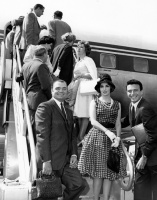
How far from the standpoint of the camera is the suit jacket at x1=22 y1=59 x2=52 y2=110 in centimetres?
474

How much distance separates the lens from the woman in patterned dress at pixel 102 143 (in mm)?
4098

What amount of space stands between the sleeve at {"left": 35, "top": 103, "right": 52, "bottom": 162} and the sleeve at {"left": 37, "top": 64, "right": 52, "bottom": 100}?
0.74 meters

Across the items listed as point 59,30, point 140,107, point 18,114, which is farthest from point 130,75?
point 140,107

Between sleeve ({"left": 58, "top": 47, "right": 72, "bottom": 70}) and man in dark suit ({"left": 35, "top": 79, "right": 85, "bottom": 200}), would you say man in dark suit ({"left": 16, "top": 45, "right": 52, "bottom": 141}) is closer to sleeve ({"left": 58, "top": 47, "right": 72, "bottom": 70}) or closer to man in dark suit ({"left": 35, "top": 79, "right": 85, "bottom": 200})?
man in dark suit ({"left": 35, "top": 79, "right": 85, "bottom": 200})

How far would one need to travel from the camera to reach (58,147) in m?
3.92

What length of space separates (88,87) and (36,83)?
1.15 m

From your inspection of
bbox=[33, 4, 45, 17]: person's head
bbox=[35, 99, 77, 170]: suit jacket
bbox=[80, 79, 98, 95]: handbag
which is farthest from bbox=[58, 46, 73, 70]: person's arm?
bbox=[35, 99, 77, 170]: suit jacket

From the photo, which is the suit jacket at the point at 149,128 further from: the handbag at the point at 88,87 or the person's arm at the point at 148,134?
the handbag at the point at 88,87

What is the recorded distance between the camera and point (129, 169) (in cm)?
415

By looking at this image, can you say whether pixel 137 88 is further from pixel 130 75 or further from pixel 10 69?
pixel 130 75

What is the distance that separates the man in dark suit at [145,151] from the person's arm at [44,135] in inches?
40.7

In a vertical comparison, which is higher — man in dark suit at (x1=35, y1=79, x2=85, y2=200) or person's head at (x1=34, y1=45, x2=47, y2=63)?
person's head at (x1=34, y1=45, x2=47, y2=63)

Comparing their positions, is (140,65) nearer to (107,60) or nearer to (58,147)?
(107,60)

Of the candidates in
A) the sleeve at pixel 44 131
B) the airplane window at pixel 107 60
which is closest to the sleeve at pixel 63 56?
the sleeve at pixel 44 131
